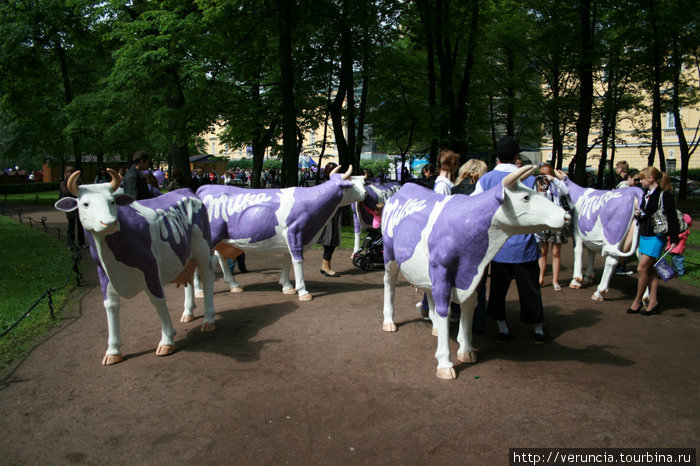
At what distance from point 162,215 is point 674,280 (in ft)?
30.6

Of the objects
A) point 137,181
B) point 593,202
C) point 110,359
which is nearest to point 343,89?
point 593,202

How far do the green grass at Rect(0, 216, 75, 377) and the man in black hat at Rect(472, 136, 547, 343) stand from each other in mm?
5759

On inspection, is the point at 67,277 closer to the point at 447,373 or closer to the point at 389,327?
the point at 389,327

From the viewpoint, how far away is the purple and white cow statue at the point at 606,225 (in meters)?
8.28

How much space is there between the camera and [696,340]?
6523mm

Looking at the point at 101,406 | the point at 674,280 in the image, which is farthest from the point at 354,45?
the point at 101,406

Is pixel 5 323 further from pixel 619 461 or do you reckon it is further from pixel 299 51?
pixel 299 51

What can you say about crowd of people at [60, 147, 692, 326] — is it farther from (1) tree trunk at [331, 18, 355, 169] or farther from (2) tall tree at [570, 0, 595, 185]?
(2) tall tree at [570, 0, 595, 185]

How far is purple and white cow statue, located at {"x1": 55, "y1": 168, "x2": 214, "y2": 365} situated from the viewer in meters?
5.17

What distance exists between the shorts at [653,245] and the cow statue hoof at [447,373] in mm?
3989

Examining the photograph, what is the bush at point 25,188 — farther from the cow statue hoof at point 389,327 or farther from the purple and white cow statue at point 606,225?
the purple and white cow statue at point 606,225

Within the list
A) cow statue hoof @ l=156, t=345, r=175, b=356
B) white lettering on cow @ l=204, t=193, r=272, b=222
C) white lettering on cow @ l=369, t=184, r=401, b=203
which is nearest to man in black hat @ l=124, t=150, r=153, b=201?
white lettering on cow @ l=204, t=193, r=272, b=222

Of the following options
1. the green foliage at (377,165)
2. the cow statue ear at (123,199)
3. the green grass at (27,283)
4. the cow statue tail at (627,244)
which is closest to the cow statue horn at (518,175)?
the cow statue ear at (123,199)

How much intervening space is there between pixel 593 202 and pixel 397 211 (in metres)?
4.37
